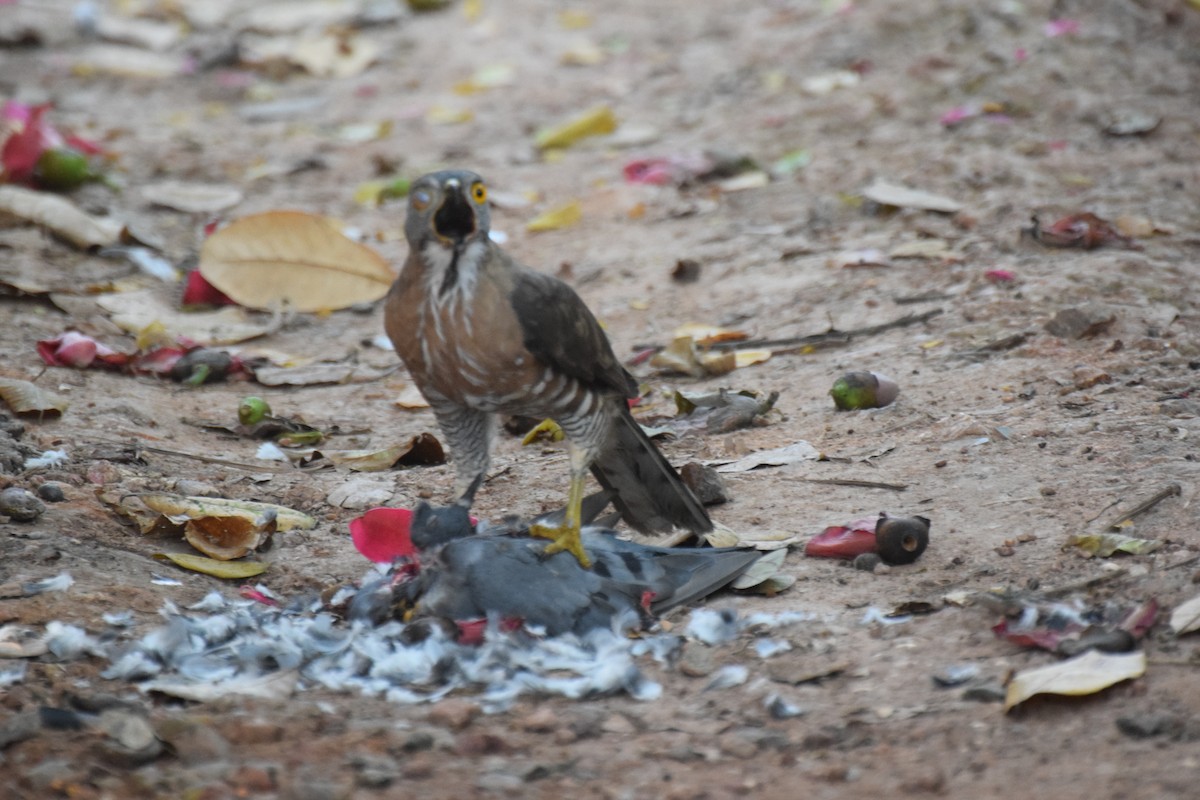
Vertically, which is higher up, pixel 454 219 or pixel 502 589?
pixel 454 219

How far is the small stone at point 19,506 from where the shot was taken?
3.75 meters

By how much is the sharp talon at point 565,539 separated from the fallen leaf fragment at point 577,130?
5.68 meters

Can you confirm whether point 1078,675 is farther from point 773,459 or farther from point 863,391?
point 863,391

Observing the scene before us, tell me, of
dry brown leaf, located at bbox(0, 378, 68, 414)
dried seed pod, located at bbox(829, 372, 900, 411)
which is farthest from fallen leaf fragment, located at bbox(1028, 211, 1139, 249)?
dry brown leaf, located at bbox(0, 378, 68, 414)

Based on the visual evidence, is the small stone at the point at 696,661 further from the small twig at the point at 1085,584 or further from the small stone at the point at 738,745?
the small twig at the point at 1085,584

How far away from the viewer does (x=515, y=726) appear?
300cm

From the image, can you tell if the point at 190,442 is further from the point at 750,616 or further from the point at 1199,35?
the point at 1199,35

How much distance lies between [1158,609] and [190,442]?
3.23 meters

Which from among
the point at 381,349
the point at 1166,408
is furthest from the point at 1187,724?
the point at 381,349

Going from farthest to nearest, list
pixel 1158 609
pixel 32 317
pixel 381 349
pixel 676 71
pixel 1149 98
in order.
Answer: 1. pixel 676 71
2. pixel 1149 98
3. pixel 381 349
4. pixel 32 317
5. pixel 1158 609

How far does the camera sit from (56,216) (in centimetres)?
672

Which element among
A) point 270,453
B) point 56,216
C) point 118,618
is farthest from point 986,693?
point 56,216

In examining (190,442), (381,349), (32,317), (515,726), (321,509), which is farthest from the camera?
(381,349)

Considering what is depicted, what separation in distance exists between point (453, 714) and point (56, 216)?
4673mm
